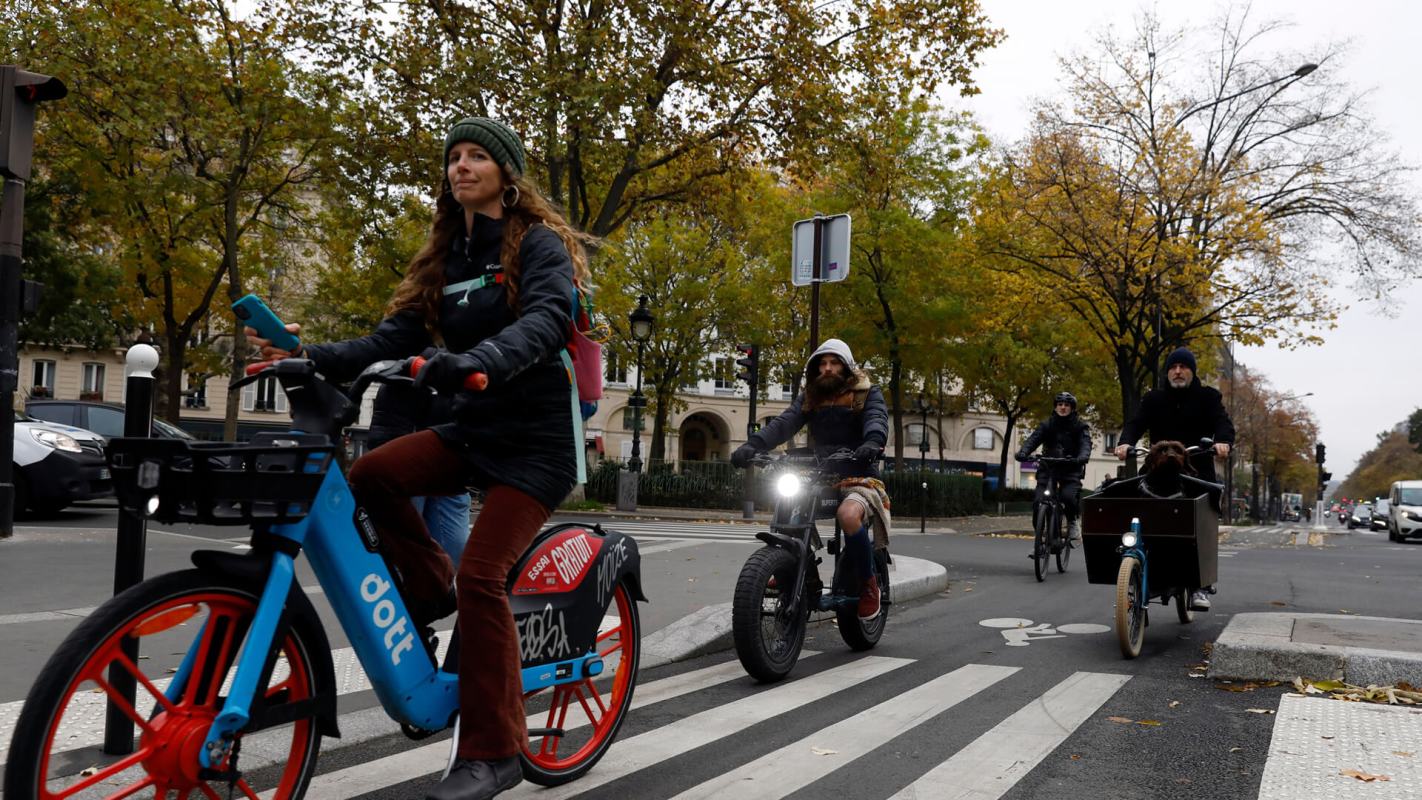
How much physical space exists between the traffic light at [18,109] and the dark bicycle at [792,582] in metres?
6.13

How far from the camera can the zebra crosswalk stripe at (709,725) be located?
→ 11.7ft

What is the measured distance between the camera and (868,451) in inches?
223

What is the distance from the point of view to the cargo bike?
6.62 metres

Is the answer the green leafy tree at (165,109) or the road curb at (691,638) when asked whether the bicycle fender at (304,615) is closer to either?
the road curb at (691,638)

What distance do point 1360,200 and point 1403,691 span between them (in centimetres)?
2475

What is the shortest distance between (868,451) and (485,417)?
9.95 feet

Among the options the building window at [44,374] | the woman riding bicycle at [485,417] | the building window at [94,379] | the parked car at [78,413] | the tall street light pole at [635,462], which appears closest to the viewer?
the woman riding bicycle at [485,417]

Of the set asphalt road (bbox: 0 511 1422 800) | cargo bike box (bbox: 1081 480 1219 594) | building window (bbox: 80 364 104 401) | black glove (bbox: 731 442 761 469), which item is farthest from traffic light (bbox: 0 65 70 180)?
building window (bbox: 80 364 104 401)

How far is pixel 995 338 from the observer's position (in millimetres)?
33312

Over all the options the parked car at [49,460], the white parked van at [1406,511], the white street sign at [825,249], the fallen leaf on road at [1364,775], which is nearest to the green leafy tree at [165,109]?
the parked car at [49,460]

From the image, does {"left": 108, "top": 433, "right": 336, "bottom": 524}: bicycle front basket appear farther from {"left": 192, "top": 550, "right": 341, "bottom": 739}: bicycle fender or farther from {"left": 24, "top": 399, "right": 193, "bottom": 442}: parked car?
{"left": 24, "top": 399, "right": 193, "bottom": 442}: parked car

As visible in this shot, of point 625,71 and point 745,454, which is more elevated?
point 625,71

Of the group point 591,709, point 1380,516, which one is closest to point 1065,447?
point 591,709

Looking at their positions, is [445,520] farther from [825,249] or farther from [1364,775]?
[825,249]
